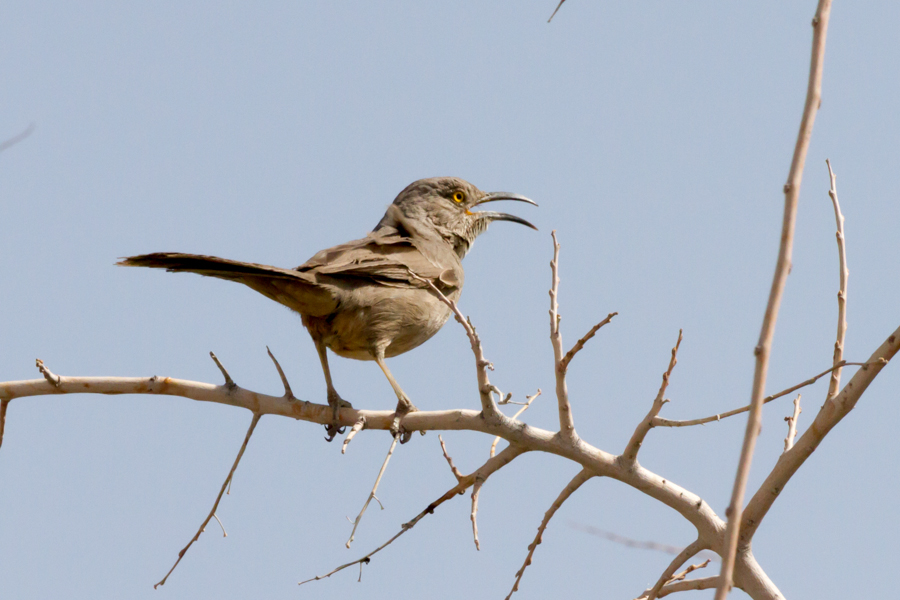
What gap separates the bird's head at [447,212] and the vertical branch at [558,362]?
3431 mm

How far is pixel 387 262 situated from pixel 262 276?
957 millimetres

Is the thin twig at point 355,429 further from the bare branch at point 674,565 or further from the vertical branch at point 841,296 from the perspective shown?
the vertical branch at point 841,296

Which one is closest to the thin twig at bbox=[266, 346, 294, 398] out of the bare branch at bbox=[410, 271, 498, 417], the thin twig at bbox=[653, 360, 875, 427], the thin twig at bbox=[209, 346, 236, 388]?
the thin twig at bbox=[209, 346, 236, 388]

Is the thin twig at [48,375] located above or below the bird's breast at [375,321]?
below

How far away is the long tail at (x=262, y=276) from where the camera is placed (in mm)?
4359

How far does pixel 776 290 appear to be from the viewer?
1760mm

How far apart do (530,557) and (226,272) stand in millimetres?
2249

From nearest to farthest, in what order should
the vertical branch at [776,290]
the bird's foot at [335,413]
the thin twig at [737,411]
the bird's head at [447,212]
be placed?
the vertical branch at [776,290] < the thin twig at [737,411] < the bird's foot at [335,413] < the bird's head at [447,212]

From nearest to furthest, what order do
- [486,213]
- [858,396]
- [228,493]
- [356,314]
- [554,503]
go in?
1. [858,396]
2. [554,503]
3. [228,493]
4. [356,314]
5. [486,213]

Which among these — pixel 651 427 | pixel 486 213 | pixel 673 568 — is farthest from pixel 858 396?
pixel 486 213

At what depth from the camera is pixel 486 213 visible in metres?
7.19

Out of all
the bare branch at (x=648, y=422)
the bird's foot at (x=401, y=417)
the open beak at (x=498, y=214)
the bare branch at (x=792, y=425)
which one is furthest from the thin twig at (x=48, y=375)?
the open beak at (x=498, y=214)

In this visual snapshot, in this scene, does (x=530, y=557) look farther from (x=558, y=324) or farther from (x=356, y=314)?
(x=356, y=314)

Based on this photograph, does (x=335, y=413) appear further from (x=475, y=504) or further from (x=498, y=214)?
(x=498, y=214)
